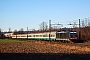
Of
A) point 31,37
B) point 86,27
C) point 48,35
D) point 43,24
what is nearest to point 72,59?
point 48,35

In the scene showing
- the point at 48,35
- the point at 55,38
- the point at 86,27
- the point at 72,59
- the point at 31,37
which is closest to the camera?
the point at 72,59

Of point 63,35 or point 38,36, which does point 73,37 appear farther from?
point 38,36

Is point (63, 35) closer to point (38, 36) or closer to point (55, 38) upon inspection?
point (55, 38)

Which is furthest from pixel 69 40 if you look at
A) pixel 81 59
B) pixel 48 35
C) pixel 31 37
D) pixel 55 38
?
pixel 81 59

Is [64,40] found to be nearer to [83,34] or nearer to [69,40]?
[69,40]

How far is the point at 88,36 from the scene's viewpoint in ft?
228

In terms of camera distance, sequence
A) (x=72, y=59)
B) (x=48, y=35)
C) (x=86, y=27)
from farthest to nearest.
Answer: (x=86, y=27) → (x=48, y=35) → (x=72, y=59)

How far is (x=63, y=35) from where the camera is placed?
62500 millimetres

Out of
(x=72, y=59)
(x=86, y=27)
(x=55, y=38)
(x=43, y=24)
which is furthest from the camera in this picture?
(x=43, y=24)

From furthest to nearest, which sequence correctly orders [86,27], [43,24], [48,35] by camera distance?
[43,24], [86,27], [48,35]

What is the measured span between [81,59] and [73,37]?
3780 cm

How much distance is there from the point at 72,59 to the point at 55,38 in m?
45.7

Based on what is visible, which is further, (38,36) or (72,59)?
(38,36)

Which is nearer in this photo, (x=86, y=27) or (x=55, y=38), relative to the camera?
(x=55, y=38)
